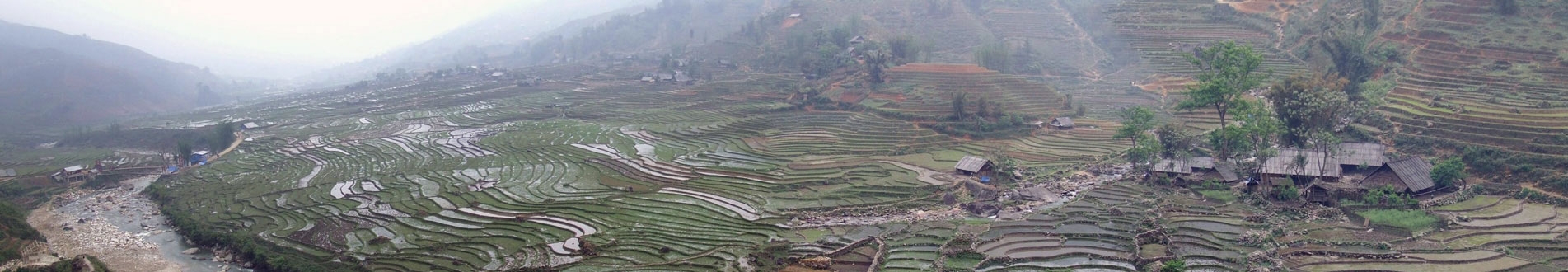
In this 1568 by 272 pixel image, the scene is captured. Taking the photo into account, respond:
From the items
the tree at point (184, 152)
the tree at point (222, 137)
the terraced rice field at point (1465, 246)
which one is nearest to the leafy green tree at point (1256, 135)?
the terraced rice field at point (1465, 246)

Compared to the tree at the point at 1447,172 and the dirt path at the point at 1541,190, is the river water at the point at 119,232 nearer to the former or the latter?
the tree at the point at 1447,172

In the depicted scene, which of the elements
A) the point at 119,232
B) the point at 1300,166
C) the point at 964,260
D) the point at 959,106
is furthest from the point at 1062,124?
the point at 119,232

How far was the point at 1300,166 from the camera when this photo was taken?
2325 cm

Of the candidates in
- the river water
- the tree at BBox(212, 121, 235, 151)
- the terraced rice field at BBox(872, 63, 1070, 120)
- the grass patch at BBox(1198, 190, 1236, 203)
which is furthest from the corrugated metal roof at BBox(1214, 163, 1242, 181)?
the tree at BBox(212, 121, 235, 151)

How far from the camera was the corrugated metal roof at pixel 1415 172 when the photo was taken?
20969 mm

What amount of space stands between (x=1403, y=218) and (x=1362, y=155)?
17.1 ft

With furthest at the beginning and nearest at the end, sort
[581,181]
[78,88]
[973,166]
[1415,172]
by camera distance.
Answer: [78,88], [581,181], [973,166], [1415,172]

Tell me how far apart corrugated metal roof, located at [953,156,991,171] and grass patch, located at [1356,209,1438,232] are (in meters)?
10.7

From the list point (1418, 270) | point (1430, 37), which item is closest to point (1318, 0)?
point (1430, 37)

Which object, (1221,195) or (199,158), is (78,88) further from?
(1221,195)

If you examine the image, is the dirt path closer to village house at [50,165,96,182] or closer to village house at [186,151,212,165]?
village house at [186,151,212,165]

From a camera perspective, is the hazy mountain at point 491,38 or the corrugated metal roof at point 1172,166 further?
the hazy mountain at point 491,38

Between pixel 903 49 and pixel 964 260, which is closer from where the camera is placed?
pixel 964 260

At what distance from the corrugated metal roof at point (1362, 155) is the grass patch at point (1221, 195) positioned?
3348 mm
